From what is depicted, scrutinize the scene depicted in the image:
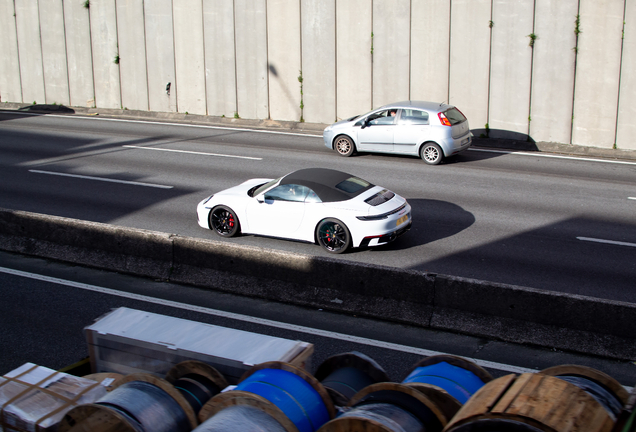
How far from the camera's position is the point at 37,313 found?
8.05 meters

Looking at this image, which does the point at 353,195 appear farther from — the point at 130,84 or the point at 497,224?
the point at 130,84

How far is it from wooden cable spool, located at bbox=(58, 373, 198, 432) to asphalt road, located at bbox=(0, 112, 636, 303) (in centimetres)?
Result: 647

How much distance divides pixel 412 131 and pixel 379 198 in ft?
22.8

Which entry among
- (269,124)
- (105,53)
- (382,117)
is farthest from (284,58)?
(105,53)

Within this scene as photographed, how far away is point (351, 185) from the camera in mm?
10852

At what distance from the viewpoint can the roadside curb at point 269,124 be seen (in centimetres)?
1936

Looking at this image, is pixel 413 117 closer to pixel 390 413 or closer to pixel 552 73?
pixel 552 73

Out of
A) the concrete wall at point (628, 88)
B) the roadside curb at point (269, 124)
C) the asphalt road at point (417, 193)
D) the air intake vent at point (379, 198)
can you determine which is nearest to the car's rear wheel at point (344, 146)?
the asphalt road at point (417, 193)

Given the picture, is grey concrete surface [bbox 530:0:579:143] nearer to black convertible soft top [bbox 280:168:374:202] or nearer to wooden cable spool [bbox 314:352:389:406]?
black convertible soft top [bbox 280:168:374:202]

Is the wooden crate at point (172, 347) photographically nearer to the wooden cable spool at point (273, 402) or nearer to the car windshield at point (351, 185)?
the wooden cable spool at point (273, 402)

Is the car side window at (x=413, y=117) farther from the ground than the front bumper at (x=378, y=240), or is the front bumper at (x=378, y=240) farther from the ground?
the car side window at (x=413, y=117)

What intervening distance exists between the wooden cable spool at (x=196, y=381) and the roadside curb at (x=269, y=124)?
17.5 meters

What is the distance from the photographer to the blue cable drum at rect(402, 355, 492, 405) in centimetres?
407

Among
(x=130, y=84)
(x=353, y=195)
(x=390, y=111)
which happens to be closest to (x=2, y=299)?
(x=353, y=195)
